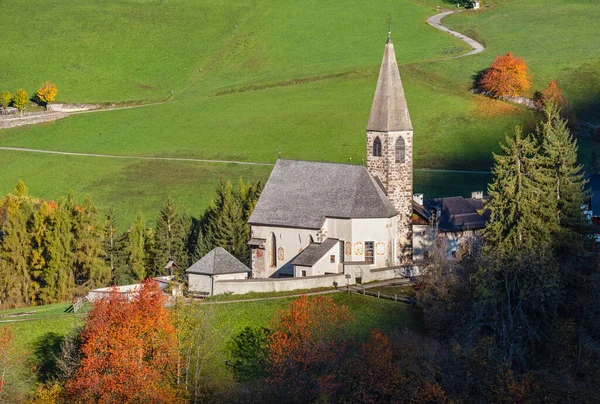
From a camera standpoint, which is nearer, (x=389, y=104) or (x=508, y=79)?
(x=389, y=104)

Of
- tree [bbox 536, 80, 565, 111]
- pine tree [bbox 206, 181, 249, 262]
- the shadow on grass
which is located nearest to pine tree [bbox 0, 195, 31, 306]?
pine tree [bbox 206, 181, 249, 262]

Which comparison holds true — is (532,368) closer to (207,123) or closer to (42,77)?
(207,123)

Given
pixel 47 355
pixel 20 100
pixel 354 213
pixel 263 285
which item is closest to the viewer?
pixel 47 355

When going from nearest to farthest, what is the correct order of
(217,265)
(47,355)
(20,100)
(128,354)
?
(128,354)
(47,355)
(217,265)
(20,100)

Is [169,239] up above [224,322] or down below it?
above

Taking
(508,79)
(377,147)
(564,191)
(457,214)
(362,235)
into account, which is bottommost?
(362,235)

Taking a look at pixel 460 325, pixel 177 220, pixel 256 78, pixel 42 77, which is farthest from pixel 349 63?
pixel 460 325

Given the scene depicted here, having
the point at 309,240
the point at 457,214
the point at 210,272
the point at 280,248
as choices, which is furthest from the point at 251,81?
the point at 210,272

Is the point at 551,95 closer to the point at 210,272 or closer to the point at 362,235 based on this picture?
the point at 362,235
